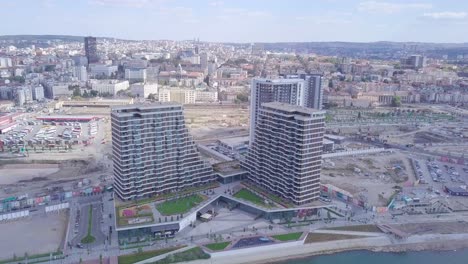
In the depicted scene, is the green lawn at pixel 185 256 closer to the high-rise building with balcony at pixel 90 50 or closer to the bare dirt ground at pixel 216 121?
the bare dirt ground at pixel 216 121

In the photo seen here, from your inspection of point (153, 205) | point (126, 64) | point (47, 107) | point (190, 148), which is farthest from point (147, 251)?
point (126, 64)

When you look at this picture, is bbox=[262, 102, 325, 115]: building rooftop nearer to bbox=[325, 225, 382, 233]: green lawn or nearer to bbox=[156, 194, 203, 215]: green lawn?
bbox=[325, 225, 382, 233]: green lawn

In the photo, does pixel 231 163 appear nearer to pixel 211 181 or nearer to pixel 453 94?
pixel 211 181

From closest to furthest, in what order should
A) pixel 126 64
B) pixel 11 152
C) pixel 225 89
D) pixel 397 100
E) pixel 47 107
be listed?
pixel 11 152 → pixel 47 107 → pixel 397 100 → pixel 225 89 → pixel 126 64

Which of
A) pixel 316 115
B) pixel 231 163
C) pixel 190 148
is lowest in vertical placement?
pixel 231 163

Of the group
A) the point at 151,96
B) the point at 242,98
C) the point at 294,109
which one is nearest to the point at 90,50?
the point at 151,96

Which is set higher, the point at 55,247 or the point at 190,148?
the point at 190,148

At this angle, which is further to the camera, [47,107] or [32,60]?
[32,60]
